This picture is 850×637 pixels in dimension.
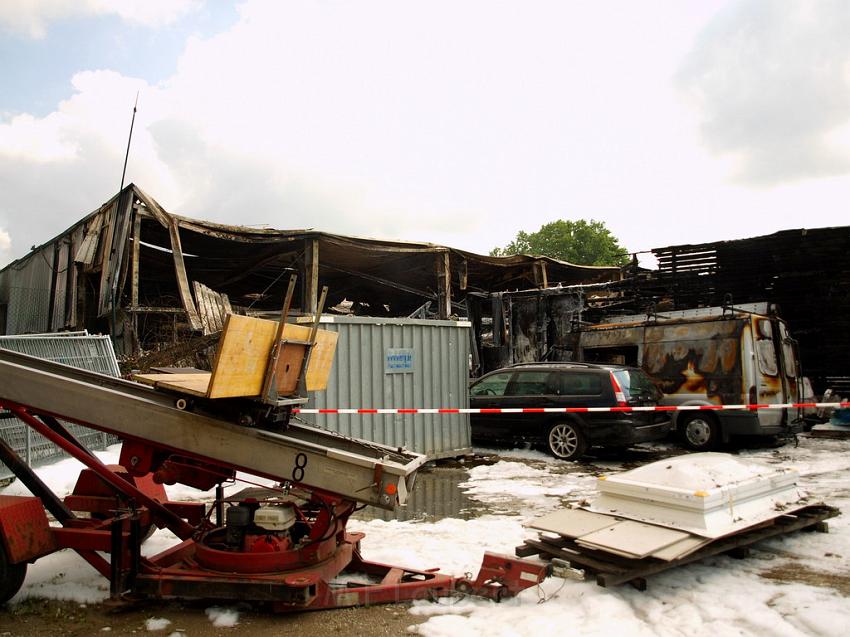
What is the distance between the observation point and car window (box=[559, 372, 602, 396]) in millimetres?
9750

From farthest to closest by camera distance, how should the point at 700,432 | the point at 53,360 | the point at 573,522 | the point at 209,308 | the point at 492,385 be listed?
1. the point at 209,308
2. the point at 492,385
3. the point at 700,432
4. the point at 53,360
5. the point at 573,522

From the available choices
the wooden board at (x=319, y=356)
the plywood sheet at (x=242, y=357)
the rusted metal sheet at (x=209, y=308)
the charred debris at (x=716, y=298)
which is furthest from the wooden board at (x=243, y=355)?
the charred debris at (x=716, y=298)

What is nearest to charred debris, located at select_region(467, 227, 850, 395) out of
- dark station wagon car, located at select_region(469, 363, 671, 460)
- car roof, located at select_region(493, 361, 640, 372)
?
car roof, located at select_region(493, 361, 640, 372)

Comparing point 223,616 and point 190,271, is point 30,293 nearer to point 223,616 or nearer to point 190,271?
point 190,271

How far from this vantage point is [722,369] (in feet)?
33.8

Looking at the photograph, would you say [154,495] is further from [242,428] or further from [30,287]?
[30,287]

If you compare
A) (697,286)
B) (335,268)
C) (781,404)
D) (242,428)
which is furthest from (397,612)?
(697,286)

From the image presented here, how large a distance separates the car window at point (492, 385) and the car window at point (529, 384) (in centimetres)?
17

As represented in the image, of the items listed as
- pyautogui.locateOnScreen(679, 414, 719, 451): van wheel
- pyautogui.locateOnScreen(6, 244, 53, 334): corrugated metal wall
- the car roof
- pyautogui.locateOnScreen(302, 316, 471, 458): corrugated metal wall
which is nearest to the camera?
pyautogui.locateOnScreen(302, 316, 471, 458): corrugated metal wall

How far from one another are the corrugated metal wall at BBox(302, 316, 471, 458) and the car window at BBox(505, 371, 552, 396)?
0.88m

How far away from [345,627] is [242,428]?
131 cm

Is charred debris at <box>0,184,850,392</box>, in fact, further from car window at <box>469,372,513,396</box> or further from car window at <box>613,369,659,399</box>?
car window at <box>613,369,659,399</box>

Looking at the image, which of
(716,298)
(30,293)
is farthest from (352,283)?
(716,298)

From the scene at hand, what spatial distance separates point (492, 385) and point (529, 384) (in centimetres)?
81
